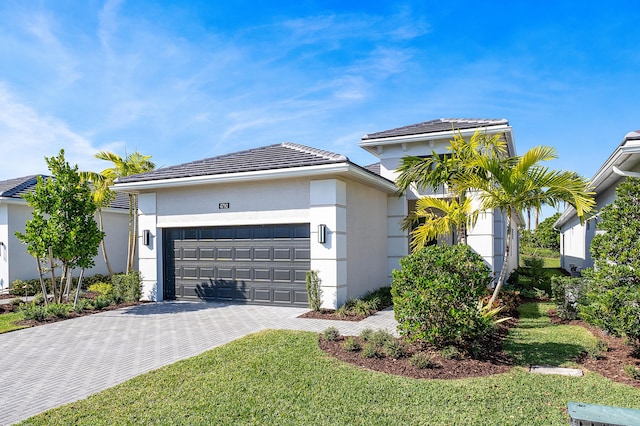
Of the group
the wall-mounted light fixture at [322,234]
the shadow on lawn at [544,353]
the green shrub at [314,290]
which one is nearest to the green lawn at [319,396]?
the shadow on lawn at [544,353]

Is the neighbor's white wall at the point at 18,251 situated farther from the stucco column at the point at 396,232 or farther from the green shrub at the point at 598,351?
the green shrub at the point at 598,351

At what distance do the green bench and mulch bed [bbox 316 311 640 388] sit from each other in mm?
1932

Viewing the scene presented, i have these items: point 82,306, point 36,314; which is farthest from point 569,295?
point 36,314

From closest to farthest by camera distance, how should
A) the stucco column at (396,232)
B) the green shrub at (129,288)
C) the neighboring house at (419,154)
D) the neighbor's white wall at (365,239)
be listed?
the neighbor's white wall at (365,239) < the green shrub at (129,288) < the neighboring house at (419,154) < the stucco column at (396,232)

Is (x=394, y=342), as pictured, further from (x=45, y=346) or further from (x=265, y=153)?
(x=265, y=153)

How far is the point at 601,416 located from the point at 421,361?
2491 millimetres

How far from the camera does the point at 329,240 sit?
10297 millimetres

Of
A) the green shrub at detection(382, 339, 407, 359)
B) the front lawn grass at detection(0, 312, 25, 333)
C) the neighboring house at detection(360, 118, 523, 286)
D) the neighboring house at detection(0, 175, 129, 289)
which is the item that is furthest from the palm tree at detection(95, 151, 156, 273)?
the green shrub at detection(382, 339, 407, 359)

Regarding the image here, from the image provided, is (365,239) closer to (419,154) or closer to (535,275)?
(419,154)

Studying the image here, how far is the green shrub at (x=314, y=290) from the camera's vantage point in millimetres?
10281

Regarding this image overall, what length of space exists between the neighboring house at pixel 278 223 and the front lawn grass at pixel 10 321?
324 centimetres

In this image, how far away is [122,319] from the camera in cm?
988

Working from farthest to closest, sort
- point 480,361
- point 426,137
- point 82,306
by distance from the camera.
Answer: point 426,137 → point 82,306 → point 480,361

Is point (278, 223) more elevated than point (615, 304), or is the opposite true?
point (278, 223)
